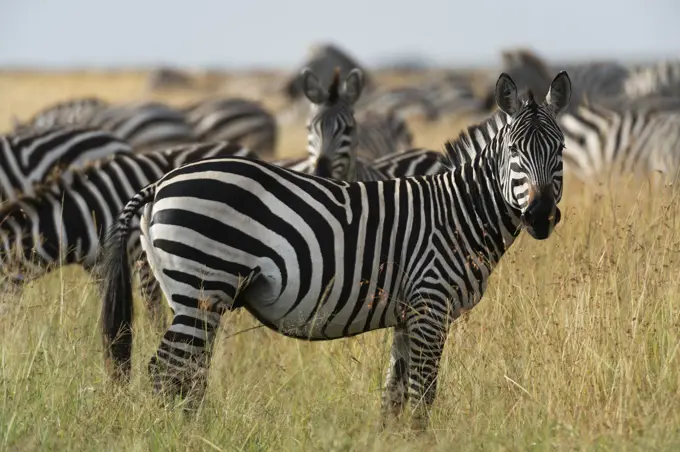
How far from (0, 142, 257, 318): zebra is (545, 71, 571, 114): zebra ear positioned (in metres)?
2.60

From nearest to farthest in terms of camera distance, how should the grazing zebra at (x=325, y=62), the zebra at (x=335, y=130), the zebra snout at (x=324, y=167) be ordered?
the zebra snout at (x=324, y=167), the zebra at (x=335, y=130), the grazing zebra at (x=325, y=62)

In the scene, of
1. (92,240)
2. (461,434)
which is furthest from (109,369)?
(92,240)

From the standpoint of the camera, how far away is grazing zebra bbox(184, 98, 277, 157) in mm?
17250

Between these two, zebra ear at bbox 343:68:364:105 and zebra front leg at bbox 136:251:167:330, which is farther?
zebra ear at bbox 343:68:364:105

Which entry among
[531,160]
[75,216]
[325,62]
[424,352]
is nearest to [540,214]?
[531,160]

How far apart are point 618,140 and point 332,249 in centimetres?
863

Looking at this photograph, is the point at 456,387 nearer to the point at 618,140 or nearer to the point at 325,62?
the point at 618,140

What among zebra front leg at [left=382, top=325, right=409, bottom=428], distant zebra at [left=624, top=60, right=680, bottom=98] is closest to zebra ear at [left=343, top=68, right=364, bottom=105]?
zebra front leg at [left=382, top=325, right=409, bottom=428]

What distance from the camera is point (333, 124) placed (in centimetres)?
870

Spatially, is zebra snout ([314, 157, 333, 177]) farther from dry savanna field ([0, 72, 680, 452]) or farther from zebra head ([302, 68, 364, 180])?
dry savanna field ([0, 72, 680, 452])

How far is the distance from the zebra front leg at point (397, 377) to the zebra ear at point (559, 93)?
1.45 metres

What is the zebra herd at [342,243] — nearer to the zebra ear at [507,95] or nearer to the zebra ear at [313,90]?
the zebra ear at [507,95]

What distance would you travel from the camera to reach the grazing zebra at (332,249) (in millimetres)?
4777

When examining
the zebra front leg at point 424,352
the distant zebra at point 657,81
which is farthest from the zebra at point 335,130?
the distant zebra at point 657,81
